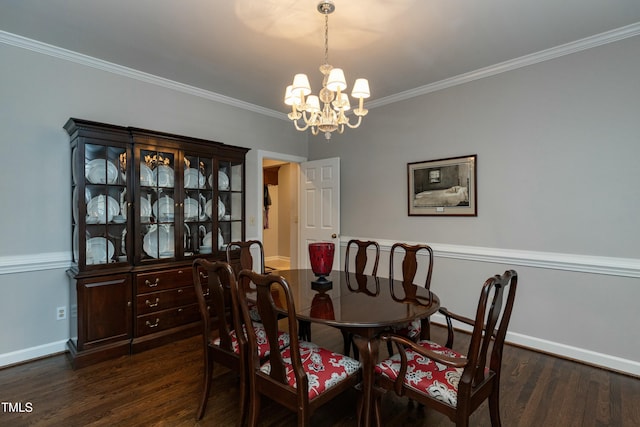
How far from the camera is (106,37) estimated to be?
8.64 feet

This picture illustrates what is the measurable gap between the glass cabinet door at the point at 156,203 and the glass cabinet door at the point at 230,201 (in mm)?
520

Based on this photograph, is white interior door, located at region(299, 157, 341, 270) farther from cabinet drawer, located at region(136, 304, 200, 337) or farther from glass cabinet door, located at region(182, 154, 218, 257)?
cabinet drawer, located at region(136, 304, 200, 337)

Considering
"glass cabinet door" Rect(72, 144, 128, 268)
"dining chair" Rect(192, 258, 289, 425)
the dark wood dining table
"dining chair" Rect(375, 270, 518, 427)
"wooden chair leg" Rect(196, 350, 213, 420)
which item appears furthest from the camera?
"glass cabinet door" Rect(72, 144, 128, 268)

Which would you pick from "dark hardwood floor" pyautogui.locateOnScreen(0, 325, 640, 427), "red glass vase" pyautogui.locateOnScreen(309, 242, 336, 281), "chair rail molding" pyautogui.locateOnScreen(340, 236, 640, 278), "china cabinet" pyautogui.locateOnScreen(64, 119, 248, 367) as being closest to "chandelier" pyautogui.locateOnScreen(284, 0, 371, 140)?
"red glass vase" pyautogui.locateOnScreen(309, 242, 336, 281)

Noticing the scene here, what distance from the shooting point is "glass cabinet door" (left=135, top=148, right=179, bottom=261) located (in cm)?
307

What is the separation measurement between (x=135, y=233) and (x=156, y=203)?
372 mm

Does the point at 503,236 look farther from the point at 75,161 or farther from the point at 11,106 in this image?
the point at 11,106

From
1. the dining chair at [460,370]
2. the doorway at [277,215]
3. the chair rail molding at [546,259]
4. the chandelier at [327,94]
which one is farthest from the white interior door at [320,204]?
the dining chair at [460,370]

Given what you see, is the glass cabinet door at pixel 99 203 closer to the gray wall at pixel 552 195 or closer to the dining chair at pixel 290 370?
the dining chair at pixel 290 370

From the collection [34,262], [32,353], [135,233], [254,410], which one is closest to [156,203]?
[135,233]

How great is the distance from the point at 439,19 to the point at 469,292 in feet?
8.51

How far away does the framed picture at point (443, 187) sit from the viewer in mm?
3400

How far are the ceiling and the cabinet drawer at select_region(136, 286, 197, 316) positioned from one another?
7.19ft

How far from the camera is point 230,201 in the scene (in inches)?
149
